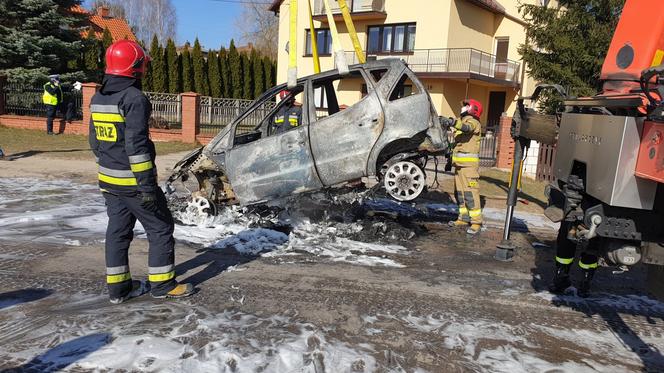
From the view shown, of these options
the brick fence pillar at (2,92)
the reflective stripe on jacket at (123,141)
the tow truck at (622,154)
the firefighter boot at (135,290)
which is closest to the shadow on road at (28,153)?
the brick fence pillar at (2,92)

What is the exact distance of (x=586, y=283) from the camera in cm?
479

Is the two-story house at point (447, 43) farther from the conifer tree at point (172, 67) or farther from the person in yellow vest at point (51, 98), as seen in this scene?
the person in yellow vest at point (51, 98)

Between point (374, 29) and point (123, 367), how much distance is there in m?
27.9

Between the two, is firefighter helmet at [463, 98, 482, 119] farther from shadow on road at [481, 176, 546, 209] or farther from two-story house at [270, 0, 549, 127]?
two-story house at [270, 0, 549, 127]

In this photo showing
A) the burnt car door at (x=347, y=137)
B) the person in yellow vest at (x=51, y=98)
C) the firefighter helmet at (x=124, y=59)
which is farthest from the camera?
the person in yellow vest at (x=51, y=98)

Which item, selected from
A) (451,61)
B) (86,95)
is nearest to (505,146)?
(451,61)

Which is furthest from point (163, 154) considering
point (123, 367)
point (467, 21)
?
point (467, 21)

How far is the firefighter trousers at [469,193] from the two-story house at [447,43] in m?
19.2

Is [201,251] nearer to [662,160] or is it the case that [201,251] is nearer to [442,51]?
[662,160]

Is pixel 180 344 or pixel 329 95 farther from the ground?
pixel 329 95

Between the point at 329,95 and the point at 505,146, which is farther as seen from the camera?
the point at 505,146

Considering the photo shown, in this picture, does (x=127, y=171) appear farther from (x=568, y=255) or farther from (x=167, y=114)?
(x=167, y=114)

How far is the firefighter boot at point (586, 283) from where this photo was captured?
4.74m

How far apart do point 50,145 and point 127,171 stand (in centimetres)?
1257
